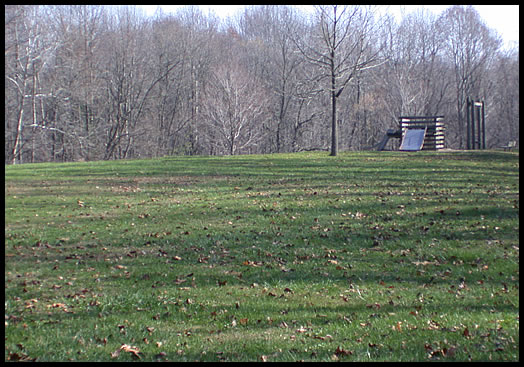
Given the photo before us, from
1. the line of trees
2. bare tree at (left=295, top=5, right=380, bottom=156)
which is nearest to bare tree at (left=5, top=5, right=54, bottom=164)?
the line of trees

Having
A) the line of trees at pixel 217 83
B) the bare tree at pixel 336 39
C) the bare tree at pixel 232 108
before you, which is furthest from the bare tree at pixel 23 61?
the bare tree at pixel 336 39

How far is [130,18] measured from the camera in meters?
41.4

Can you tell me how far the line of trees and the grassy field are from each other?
56.8ft

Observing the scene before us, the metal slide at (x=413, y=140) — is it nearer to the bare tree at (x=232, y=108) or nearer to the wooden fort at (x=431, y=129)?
the wooden fort at (x=431, y=129)

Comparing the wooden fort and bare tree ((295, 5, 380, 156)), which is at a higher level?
bare tree ((295, 5, 380, 156))

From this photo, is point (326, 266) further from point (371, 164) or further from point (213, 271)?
point (371, 164)

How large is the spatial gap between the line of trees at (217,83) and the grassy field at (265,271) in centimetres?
1730

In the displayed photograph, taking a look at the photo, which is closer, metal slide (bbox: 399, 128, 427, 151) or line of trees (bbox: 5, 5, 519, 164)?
metal slide (bbox: 399, 128, 427, 151)

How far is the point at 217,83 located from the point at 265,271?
32.6 m

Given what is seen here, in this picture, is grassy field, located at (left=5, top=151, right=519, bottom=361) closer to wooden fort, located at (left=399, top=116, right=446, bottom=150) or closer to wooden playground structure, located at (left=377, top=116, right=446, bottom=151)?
wooden playground structure, located at (left=377, top=116, right=446, bottom=151)

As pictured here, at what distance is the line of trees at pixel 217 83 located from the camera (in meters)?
34.1

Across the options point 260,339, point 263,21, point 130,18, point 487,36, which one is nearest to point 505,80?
point 487,36

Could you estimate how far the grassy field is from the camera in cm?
533

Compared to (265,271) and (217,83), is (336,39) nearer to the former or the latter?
(217,83)
